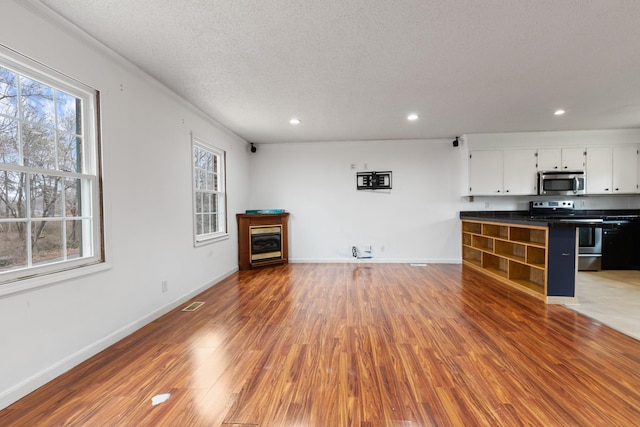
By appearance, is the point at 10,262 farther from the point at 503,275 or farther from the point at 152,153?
the point at 503,275

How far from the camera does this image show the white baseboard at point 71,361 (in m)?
1.62

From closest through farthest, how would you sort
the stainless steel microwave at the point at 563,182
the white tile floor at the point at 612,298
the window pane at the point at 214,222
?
the white tile floor at the point at 612,298
the window pane at the point at 214,222
the stainless steel microwave at the point at 563,182

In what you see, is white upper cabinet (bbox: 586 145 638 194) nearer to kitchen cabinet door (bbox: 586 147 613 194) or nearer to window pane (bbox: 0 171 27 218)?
kitchen cabinet door (bbox: 586 147 613 194)

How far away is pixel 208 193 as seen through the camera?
4.25m

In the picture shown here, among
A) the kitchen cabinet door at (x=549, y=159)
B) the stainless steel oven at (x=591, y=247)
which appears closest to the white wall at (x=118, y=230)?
the kitchen cabinet door at (x=549, y=159)

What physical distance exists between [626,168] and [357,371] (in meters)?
6.28

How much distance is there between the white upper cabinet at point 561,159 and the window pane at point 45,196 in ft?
21.6

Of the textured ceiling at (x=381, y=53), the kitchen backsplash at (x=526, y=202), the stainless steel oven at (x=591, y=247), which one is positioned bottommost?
the stainless steel oven at (x=591, y=247)

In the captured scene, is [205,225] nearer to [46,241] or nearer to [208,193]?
[208,193]

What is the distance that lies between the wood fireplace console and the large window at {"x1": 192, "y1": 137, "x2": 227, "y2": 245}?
52 cm

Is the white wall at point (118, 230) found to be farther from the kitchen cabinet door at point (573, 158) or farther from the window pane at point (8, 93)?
the kitchen cabinet door at point (573, 158)

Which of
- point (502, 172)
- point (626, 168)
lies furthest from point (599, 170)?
point (502, 172)

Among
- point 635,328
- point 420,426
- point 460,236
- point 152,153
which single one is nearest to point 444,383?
point 420,426

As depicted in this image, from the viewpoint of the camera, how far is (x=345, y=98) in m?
3.38
